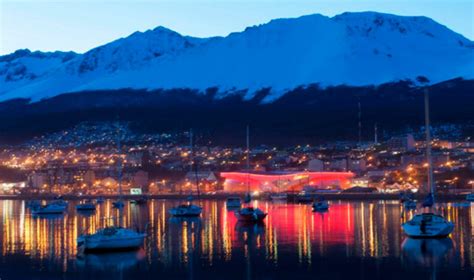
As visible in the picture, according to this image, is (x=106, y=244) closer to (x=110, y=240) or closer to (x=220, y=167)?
(x=110, y=240)

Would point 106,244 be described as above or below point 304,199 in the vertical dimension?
below

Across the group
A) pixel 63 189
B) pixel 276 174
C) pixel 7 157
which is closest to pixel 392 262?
pixel 276 174

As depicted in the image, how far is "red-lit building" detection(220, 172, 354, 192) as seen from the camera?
406 ft

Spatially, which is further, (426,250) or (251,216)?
(251,216)

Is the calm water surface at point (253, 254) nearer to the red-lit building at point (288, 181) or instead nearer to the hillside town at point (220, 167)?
the hillside town at point (220, 167)

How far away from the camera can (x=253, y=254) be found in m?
38.6

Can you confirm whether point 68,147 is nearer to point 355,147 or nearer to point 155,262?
point 355,147

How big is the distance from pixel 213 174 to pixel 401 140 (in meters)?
37.9

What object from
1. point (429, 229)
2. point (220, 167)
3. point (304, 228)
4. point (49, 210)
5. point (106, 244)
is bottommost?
point (106, 244)

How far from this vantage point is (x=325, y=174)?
125m

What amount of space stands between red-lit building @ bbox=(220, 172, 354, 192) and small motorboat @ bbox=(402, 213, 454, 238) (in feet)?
261

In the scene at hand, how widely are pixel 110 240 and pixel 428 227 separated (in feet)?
47.7

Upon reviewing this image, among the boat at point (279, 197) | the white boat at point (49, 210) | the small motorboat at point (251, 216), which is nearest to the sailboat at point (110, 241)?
the small motorboat at point (251, 216)

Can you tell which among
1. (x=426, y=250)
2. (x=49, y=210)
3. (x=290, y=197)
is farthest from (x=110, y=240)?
(x=290, y=197)
